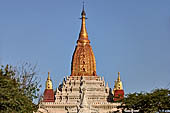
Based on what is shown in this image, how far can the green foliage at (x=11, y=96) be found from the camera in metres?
22.6

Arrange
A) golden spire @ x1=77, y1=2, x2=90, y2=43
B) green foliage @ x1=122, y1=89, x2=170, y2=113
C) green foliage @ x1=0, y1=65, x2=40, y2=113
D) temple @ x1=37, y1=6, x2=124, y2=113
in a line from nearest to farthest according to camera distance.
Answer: green foliage @ x1=0, y1=65, x2=40, y2=113, green foliage @ x1=122, y1=89, x2=170, y2=113, temple @ x1=37, y1=6, x2=124, y2=113, golden spire @ x1=77, y1=2, x2=90, y2=43

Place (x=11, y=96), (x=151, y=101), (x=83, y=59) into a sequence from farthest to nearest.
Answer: (x=83, y=59) → (x=151, y=101) → (x=11, y=96)

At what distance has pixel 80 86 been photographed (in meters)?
56.0

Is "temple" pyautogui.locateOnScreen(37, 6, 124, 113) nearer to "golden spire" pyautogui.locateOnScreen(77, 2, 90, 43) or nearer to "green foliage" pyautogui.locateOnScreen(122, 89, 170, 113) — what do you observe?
"golden spire" pyautogui.locateOnScreen(77, 2, 90, 43)

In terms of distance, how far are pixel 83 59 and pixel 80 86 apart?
1198cm

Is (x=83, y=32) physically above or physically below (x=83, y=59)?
above

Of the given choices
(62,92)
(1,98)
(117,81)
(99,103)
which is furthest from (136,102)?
(117,81)

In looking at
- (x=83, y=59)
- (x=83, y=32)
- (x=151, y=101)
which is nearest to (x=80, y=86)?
(x=83, y=59)

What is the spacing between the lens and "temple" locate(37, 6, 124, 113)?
5838 cm

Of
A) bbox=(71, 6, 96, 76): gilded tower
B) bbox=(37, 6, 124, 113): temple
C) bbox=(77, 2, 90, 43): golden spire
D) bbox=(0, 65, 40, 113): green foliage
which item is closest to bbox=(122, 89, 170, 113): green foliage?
bbox=(0, 65, 40, 113): green foliage

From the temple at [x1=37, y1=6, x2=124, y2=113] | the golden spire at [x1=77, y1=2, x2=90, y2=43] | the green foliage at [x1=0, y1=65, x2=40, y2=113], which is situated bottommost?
the green foliage at [x1=0, y1=65, x2=40, y2=113]

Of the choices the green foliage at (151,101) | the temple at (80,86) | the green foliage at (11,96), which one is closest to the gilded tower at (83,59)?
the temple at (80,86)

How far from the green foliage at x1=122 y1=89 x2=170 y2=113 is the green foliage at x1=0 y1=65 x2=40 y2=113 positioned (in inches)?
406

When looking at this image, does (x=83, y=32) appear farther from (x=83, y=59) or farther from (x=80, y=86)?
(x=80, y=86)
